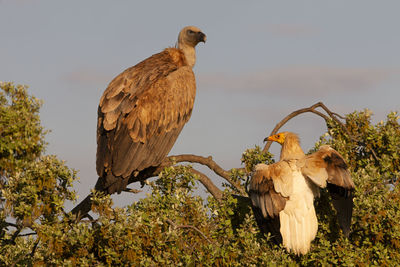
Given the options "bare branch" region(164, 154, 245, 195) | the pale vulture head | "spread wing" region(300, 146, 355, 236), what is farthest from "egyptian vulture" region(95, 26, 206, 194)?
"spread wing" region(300, 146, 355, 236)

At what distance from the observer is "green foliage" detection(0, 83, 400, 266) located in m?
6.22

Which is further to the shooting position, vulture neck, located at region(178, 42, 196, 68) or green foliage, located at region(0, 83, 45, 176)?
vulture neck, located at region(178, 42, 196, 68)

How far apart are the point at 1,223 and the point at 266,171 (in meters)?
3.60

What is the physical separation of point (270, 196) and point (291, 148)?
Result: 55.0 inches

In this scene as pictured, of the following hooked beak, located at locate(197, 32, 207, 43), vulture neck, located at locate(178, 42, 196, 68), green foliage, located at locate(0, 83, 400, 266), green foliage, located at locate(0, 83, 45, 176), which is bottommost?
green foliage, located at locate(0, 83, 400, 266)

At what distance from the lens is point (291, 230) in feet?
25.8

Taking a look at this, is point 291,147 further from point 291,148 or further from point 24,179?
point 24,179

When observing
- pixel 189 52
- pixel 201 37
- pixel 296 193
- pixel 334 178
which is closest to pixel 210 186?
pixel 296 193

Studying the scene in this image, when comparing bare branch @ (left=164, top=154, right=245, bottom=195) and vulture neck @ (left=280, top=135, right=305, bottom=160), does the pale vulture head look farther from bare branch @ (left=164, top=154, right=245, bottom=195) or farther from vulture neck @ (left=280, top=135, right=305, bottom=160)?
vulture neck @ (left=280, top=135, right=305, bottom=160)

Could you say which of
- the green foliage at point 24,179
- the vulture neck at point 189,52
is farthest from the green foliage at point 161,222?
the vulture neck at point 189,52

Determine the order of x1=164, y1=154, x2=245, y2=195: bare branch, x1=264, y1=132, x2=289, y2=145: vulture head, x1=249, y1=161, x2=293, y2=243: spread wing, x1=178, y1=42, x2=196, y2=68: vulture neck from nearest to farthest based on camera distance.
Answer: x1=249, y1=161, x2=293, y2=243: spread wing, x1=164, y1=154, x2=245, y2=195: bare branch, x1=264, y1=132, x2=289, y2=145: vulture head, x1=178, y1=42, x2=196, y2=68: vulture neck

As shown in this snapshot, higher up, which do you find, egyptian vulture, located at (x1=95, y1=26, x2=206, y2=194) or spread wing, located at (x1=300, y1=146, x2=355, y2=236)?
egyptian vulture, located at (x1=95, y1=26, x2=206, y2=194)

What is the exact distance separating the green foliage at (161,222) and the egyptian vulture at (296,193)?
0.20 m

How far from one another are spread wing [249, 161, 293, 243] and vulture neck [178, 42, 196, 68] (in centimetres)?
423
